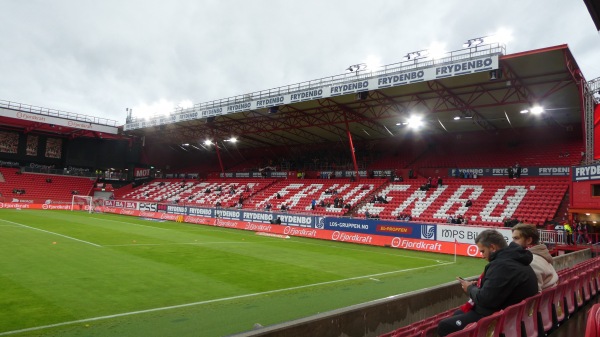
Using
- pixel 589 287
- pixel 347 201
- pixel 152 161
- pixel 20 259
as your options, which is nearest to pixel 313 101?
pixel 347 201

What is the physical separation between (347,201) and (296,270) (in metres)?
18.4

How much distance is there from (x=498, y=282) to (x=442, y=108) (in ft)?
88.3

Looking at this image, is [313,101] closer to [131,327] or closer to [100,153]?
[131,327]

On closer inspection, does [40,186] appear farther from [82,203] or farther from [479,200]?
[479,200]

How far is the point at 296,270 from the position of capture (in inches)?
520

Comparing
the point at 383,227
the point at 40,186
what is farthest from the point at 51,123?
the point at 383,227

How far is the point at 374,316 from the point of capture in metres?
5.05

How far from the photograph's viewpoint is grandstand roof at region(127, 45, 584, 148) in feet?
70.7

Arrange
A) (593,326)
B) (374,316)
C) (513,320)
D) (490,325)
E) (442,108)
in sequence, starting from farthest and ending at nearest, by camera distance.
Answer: (442,108), (374,316), (513,320), (490,325), (593,326)

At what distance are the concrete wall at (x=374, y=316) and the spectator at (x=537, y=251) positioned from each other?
1.57 m

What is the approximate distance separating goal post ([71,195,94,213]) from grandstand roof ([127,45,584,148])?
31.8 ft

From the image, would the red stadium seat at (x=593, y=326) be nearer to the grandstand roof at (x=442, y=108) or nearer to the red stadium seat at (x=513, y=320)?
the red stadium seat at (x=513, y=320)

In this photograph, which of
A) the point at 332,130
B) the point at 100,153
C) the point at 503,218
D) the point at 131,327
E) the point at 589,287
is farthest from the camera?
the point at 100,153

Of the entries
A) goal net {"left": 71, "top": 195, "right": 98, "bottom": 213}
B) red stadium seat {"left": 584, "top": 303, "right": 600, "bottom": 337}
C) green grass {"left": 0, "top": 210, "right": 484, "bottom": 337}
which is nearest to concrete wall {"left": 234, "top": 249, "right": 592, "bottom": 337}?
red stadium seat {"left": 584, "top": 303, "right": 600, "bottom": 337}
